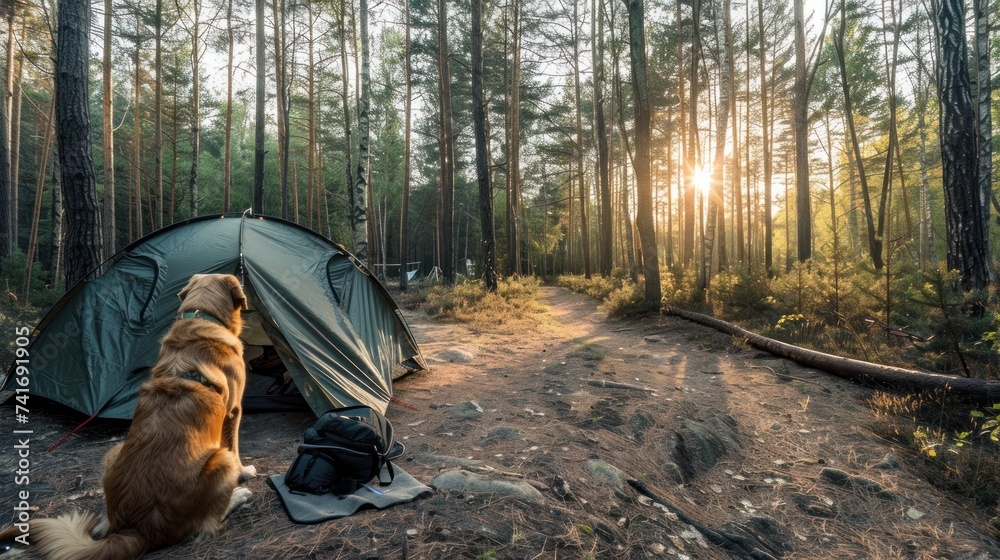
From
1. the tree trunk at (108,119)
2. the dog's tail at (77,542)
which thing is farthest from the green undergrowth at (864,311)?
the tree trunk at (108,119)

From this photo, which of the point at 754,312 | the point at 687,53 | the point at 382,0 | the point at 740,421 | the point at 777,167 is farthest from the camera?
the point at 777,167

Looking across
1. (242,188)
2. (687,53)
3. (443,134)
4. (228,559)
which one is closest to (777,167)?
(687,53)

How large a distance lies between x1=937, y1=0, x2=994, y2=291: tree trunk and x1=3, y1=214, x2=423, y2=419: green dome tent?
27.2ft

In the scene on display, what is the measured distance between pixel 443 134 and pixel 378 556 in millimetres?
16676

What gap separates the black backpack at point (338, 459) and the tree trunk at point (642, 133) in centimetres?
887

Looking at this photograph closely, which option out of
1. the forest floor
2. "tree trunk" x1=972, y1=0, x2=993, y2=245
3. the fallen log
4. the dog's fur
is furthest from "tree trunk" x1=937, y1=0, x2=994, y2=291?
the dog's fur

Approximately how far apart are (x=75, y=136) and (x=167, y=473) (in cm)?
611

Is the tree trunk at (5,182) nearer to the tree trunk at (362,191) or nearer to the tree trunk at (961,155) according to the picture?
the tree trunk at (362,191)

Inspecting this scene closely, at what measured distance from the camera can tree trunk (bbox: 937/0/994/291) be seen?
6.39m

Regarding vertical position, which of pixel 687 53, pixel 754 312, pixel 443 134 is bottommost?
pixel 754 312

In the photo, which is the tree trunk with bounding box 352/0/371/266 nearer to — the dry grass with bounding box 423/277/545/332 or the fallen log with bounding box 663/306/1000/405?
the dry grass with bounding box 423/277/545/332

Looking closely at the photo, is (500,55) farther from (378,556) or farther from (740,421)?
(378,556)

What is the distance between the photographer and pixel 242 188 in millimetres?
33406

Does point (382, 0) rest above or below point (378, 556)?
above
